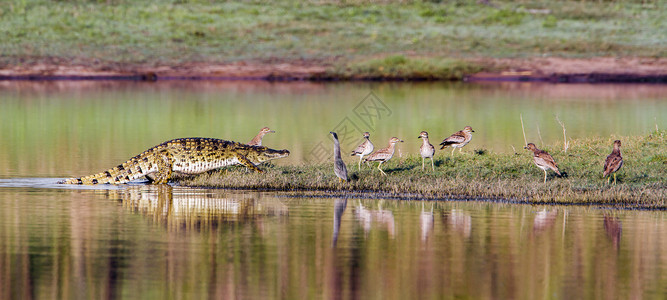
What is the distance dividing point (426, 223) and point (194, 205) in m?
3.97

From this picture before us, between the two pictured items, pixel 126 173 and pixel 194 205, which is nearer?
pixel 194 205

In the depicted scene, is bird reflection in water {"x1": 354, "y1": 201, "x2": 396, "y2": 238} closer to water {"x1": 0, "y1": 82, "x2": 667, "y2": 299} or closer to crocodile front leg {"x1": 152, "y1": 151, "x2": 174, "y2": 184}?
water {"x1": 0, "y1": 82, "x2": 667, "y2": 299}

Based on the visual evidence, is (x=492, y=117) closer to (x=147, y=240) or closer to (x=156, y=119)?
(x=156, y=119)

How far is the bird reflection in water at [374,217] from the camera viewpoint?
17125 mm

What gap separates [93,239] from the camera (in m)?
16.0

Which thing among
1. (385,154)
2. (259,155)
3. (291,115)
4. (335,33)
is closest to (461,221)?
(385,154)

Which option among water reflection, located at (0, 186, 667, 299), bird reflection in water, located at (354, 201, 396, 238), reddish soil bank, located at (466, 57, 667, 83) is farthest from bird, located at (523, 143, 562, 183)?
reddish soil bank, located at (466, 57, 667, 83)

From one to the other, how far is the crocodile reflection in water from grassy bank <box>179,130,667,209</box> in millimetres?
970

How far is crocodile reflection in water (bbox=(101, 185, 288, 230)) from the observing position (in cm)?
1794

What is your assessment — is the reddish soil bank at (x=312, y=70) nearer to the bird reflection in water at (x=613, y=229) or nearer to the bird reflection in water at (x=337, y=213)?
the bird reflection in water at (x=337, y=213)

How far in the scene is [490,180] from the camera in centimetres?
2153

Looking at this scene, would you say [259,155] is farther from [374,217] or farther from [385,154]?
[374,217]

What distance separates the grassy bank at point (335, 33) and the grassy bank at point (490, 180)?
4448 cm

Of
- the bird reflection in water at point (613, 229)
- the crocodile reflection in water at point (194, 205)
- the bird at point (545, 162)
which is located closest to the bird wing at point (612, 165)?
the bird at point (545, 162)
